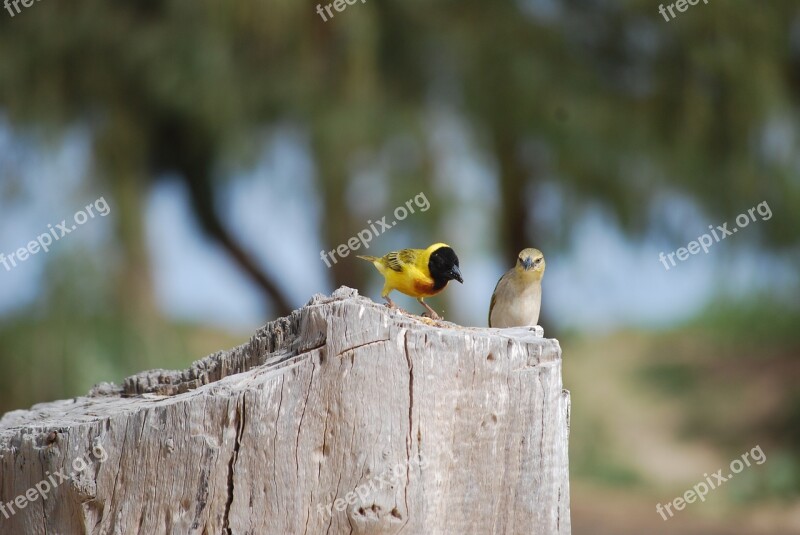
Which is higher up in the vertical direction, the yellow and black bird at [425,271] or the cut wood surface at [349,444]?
the yellow and black bird at [425,271]

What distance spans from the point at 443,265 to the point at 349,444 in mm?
949

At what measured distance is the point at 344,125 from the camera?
21.9ft

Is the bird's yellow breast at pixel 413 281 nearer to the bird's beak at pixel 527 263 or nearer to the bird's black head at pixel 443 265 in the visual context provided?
the bird's black head at pixel 443 265

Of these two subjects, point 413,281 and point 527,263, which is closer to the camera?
point 413,281

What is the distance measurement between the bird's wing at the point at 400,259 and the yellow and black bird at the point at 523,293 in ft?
2.60

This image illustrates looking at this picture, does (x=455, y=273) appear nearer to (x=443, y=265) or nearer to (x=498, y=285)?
(x=443, y=265)

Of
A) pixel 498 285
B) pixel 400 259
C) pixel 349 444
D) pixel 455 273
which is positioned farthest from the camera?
pixel 498 285

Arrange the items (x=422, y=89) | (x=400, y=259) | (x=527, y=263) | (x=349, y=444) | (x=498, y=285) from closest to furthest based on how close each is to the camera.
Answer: (x=349, y=444), (x=400, y=259), (x=527, y=263), (x=498, y=285), (x=422, y=89)

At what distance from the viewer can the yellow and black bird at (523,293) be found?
360 cm

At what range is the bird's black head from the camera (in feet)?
9.30

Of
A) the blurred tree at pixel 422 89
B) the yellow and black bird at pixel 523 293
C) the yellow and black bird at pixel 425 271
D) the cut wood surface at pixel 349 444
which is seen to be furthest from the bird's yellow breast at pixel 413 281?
A: the blurred tree at pixel 422 89

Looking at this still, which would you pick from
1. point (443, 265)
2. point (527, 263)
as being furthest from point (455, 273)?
point (527, 263)

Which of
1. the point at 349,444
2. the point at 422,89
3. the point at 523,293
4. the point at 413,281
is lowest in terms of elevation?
the point at 349,444

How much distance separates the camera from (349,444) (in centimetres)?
200
